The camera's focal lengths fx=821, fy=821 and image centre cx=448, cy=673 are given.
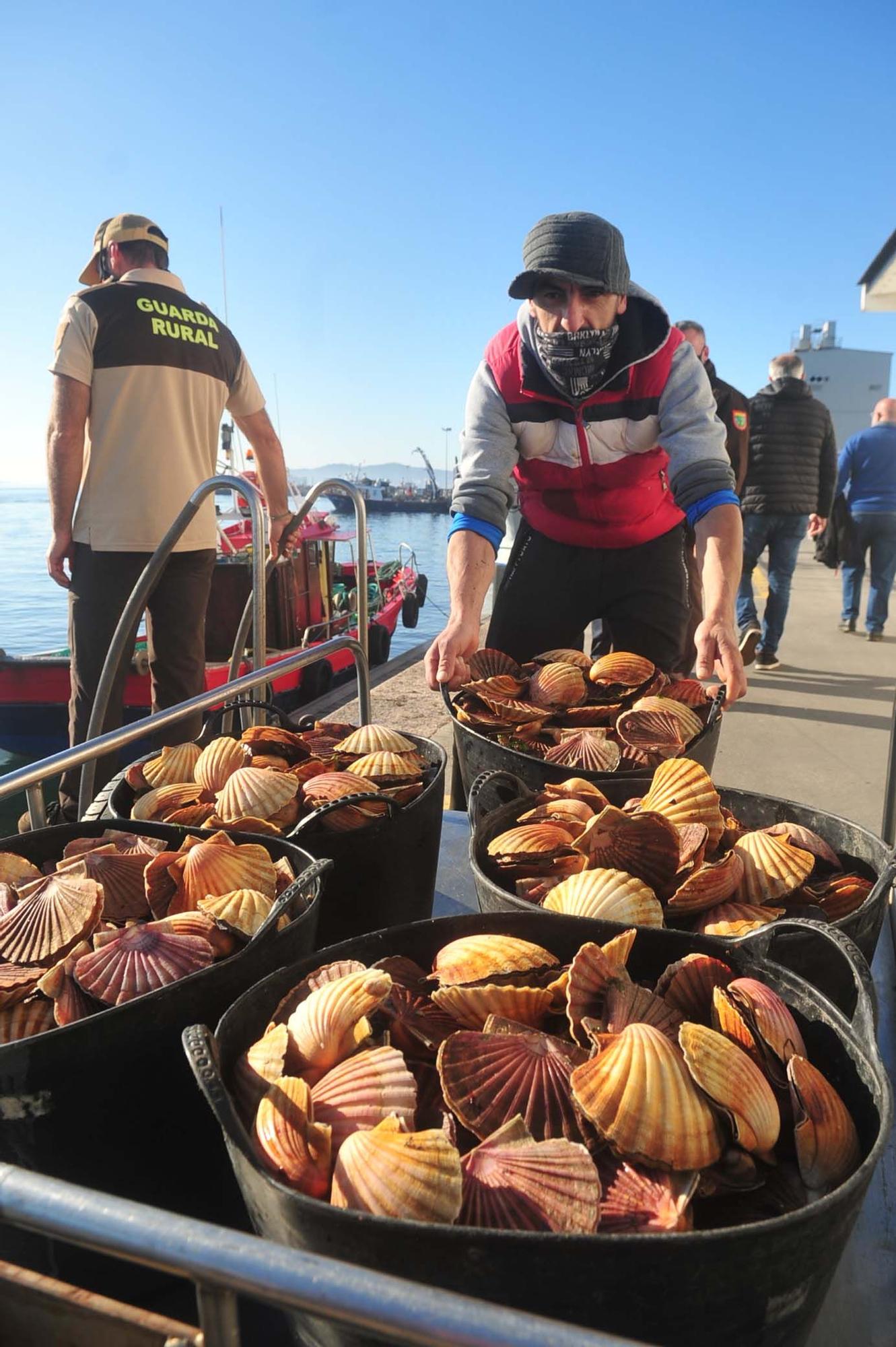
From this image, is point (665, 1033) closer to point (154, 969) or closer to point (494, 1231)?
point (494, 1231)

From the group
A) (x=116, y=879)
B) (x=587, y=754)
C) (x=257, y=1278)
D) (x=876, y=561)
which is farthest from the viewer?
(x=876, y=561)

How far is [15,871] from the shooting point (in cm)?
101

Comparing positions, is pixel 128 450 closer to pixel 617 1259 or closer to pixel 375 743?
pixel 375 743

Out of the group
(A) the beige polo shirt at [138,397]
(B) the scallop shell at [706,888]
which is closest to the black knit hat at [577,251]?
(B) the scallop shell at [706,888]

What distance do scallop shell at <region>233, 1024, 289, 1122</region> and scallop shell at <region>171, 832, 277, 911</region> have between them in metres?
0.25

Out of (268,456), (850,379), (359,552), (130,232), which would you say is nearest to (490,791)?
(359,552)

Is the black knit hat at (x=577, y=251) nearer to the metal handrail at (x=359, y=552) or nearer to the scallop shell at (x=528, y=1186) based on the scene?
the metal handrail at (x=359, y=552)

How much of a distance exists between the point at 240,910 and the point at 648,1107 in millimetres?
445

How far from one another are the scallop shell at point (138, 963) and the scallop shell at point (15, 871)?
279 millimetres

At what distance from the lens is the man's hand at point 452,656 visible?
1759 millimetres

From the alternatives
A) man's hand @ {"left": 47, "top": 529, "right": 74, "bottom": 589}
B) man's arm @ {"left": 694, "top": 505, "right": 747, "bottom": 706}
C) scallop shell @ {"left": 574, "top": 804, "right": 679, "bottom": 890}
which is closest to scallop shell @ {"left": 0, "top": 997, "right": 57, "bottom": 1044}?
scallop shell @ {"left": 574, "top": 804, "right": 679, "bottom": 890}

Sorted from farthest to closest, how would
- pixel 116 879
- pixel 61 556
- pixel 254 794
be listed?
pixel 61 556 < pixel 254 794 < pixel 116 879

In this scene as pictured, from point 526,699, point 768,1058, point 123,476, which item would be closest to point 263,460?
point 123,476

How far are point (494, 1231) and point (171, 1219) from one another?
179mm
